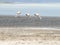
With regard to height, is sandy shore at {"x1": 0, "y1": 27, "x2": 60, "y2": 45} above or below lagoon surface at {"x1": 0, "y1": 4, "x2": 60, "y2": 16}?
above

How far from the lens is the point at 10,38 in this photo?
736 inches

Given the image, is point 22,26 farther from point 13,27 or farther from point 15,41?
point 15,41

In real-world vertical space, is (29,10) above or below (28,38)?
below

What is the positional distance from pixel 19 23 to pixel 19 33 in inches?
211

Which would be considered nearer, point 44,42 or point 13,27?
point 44,42

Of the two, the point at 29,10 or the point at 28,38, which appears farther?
the point at 29,10

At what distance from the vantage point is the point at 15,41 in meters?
17.6

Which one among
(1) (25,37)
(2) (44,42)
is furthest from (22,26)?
(2) (44,42)

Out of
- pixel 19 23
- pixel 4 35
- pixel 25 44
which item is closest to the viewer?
pixel 25 44

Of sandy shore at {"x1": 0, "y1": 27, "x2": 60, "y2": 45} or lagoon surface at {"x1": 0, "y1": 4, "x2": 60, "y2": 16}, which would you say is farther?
lagoon surface at {"x1": 0, "y1": 4, "x2": 60, "y2": 16}

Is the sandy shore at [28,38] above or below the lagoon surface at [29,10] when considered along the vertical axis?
above

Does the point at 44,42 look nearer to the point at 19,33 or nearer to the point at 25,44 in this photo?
the point at 25,44

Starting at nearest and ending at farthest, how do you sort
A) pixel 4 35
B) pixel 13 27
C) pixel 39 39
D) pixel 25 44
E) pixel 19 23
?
pixel 25 44, pixel 39 39, pixel 4 35, pixel 13 27, pixel 19 23

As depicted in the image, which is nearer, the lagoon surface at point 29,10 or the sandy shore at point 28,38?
the sandy shore at point 28,38
